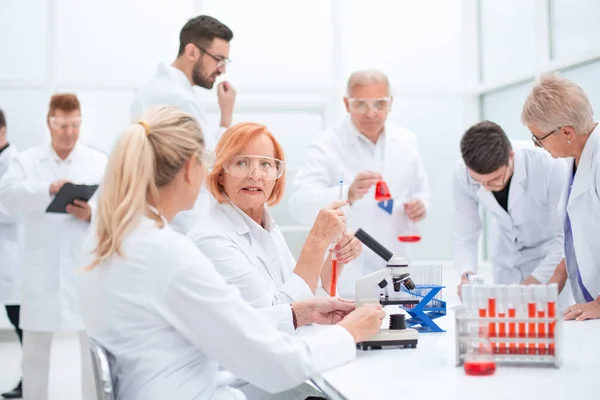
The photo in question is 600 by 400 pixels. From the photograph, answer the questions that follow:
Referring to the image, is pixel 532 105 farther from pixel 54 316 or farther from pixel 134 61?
pixel 134 61

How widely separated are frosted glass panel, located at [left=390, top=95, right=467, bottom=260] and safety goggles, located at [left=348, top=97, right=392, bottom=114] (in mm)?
2235

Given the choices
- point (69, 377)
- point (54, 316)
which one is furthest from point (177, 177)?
point (69, 377)

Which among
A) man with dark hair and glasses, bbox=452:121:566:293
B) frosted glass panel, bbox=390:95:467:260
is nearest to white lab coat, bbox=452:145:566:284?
man with dark hair and glasses, bbox=452:121:566:293

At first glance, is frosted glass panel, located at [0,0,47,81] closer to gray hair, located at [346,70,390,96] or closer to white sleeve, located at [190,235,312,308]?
gray hair, located at [346,70,390,96]

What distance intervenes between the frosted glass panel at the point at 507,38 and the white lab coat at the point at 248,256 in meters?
3.14

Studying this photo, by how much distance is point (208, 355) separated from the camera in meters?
1.48

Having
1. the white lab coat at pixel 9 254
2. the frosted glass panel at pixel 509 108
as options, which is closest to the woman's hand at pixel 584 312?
the frosted glass panel at pixel 509 108

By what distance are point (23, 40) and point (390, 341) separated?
15.5 feet

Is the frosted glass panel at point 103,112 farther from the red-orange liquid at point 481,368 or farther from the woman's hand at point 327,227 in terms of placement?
the red-orange liquid at point 481,368

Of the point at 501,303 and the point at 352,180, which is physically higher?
the point at 352,180

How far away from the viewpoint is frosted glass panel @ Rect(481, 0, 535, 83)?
4.86m

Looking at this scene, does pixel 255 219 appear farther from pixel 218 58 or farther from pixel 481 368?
pixel 218 58

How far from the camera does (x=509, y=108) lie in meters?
5.23

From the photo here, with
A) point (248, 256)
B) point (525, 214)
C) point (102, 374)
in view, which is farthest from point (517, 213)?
point (102, 374)
